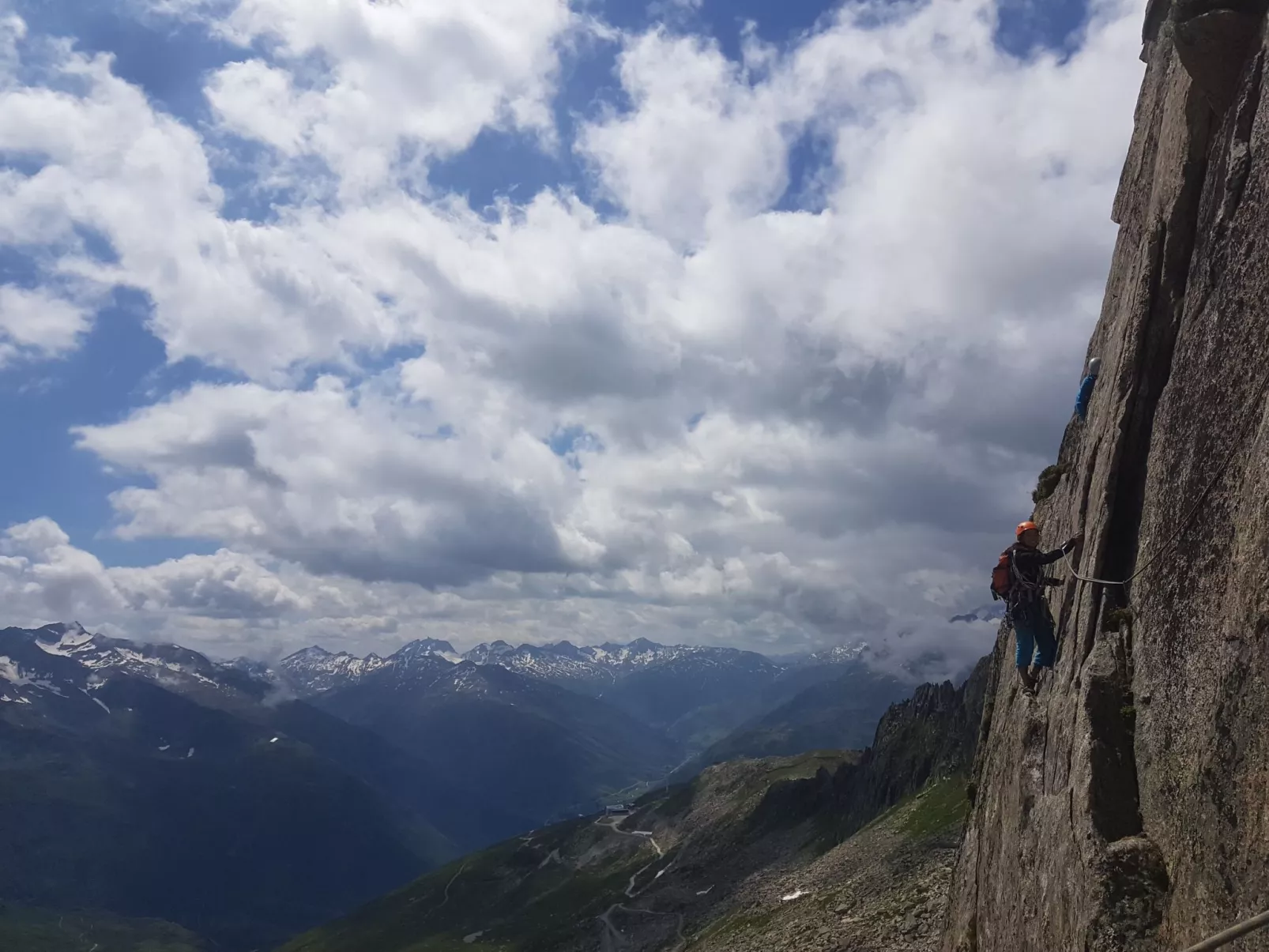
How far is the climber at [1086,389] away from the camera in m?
25.2

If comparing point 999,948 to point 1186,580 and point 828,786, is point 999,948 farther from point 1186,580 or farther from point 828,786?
point 828,786

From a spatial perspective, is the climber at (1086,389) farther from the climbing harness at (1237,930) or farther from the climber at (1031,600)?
the climbing harness at (1237,930)

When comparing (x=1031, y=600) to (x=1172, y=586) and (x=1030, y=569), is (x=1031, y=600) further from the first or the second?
(x=1172, y=586)

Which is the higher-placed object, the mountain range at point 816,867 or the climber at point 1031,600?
the climber at point 1031,600

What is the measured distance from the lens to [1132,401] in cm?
1956

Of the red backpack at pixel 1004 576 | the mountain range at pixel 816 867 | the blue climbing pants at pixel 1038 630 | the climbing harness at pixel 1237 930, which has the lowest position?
the mountain range at pixel 816 867

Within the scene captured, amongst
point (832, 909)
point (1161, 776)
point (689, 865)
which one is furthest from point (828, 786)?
point (1161, 776)

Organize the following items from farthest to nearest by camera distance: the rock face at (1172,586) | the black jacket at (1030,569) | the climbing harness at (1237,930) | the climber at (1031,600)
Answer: the climber at (1031,600) < the black jacket at (1030,569) < the rock face at (1172,586) < the climbing harness at (1237,930)

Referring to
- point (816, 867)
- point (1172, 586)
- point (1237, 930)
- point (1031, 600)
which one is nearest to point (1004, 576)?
point (1031, 600)

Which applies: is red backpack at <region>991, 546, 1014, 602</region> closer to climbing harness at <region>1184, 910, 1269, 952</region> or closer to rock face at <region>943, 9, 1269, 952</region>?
rock face at <region>943, 9, 1269, 952</region>

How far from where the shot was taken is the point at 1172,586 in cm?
1631

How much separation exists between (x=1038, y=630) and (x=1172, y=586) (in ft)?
22.8

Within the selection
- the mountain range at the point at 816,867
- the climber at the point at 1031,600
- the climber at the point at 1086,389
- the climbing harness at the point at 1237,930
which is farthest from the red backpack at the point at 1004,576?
A: the mountain range at the point at 816,867

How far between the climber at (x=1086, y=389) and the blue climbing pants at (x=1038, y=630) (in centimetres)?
634
